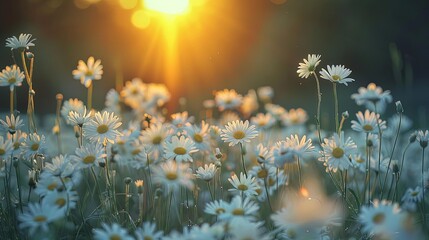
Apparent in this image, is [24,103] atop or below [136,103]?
atop

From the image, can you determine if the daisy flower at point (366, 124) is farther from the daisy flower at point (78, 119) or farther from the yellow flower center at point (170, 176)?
the daisy flower at point (78, 119)

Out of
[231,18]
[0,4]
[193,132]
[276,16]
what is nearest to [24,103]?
[0,4]

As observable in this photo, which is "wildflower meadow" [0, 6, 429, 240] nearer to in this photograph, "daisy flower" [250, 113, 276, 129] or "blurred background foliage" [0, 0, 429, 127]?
"daisy flower" [250, 113, 276, 129]

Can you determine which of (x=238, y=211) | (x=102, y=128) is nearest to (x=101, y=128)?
(x=102, y=128)

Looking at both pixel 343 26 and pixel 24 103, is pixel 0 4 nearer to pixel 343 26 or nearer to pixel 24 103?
pixel 24 103

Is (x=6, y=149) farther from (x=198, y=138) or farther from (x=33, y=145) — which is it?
(x=198, y=138)

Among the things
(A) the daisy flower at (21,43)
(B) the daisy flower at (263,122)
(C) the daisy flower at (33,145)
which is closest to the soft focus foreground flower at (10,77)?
(A) the daisy flower at (21,43)
